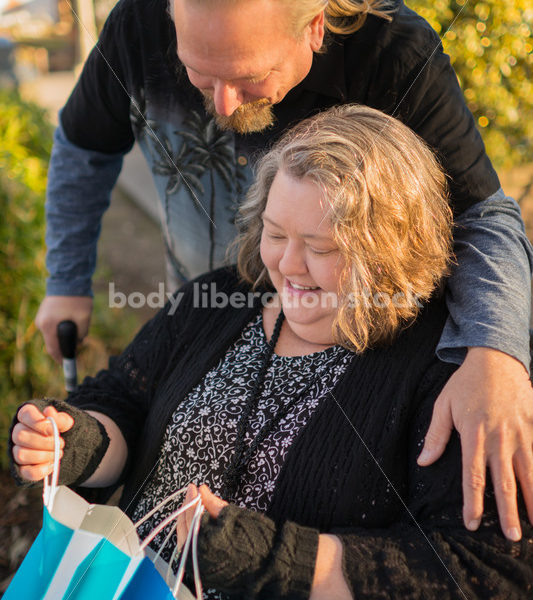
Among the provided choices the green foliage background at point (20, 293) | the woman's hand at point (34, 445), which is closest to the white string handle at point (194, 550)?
the woman's hand at point (34, 445)

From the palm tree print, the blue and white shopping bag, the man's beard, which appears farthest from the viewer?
the palm tree print

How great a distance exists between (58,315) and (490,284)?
1652 millimetres

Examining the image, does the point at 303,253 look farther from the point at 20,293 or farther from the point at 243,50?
the point at 20,293

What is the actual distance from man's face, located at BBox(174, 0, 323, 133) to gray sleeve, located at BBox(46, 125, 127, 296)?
0.81 metres

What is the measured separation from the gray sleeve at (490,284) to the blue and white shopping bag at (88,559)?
777mm

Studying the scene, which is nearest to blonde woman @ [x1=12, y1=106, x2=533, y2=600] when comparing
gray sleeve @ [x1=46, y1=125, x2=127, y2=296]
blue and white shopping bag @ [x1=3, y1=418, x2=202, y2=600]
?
blue and white shopping bag @ [x1=3, y1=418, x2=202, y2=600]

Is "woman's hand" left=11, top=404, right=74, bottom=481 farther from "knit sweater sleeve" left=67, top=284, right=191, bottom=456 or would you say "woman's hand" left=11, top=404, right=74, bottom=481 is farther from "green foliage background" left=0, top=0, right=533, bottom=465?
"green foliage background" left=0, top=0, right=533, bottom=465

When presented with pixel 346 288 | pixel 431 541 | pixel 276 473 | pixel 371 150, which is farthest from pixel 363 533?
pixel 371 150

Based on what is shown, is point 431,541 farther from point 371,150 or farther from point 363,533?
point 371,150

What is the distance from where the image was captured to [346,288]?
1.74m

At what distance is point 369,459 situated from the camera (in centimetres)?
162

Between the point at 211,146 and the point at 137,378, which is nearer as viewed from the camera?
the point at 137,378

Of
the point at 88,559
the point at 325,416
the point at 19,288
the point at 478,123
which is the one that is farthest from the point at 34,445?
the point at 478,123

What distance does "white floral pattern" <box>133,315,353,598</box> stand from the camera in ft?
5.66
